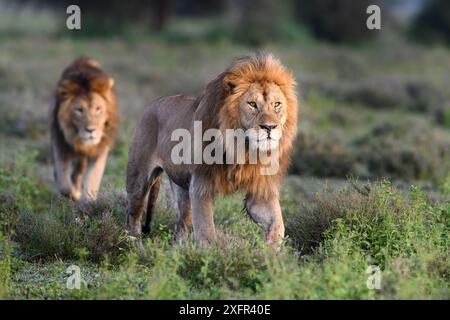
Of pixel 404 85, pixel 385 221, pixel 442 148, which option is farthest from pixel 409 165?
pixel 404 85

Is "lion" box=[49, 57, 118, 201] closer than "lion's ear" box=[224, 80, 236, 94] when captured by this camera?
No

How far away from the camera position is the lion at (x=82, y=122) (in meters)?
10.8

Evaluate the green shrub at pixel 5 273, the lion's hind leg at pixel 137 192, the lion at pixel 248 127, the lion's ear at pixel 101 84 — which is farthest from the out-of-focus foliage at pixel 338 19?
the green shrub at pixel 5 273

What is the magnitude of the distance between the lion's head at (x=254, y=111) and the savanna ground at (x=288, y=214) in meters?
0.43

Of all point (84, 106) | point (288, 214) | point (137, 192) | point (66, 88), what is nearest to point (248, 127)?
point (137, 192)

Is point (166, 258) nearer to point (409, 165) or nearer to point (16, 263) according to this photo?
point (16, 263)

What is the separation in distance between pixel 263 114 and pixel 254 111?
0.27ft

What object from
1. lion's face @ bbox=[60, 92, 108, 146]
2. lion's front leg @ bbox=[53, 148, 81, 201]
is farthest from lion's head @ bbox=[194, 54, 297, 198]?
lion's face @ bbox=[60, 92, 108, 146]

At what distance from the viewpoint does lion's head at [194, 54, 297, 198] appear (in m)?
6.75

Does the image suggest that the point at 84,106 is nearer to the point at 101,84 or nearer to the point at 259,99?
the point at 101,84

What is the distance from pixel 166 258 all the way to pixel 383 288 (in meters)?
1.36

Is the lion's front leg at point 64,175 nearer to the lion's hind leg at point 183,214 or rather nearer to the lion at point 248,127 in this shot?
the lion's hind leg at point 183,214

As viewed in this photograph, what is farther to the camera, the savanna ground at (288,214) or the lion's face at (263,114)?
the lion's face at (263,114)
